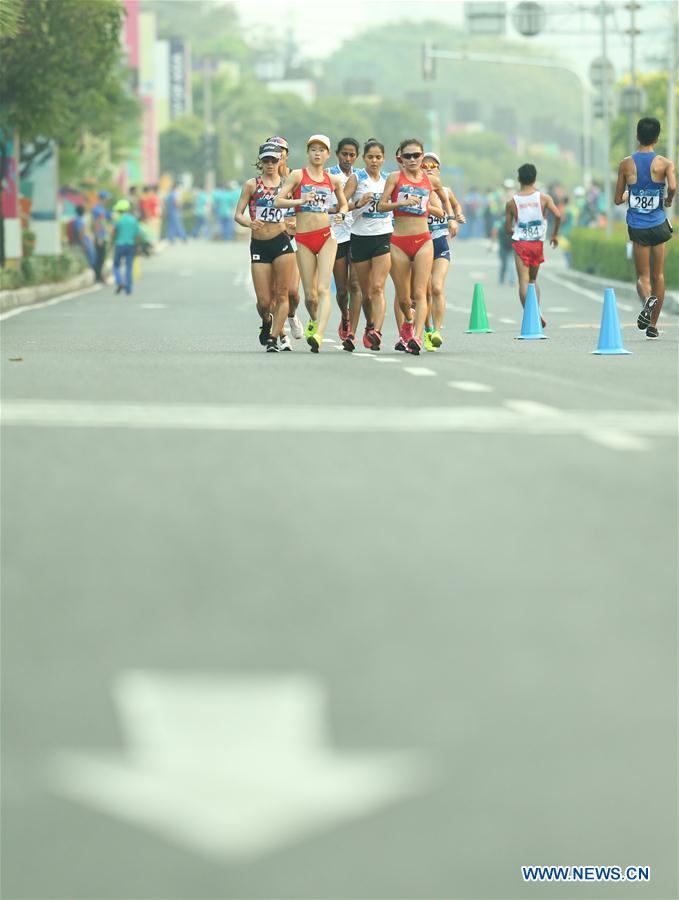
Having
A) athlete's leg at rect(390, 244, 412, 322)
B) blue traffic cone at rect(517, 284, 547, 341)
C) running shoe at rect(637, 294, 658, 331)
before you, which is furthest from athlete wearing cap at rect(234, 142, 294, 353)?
blue traffic cone at rect(517, 284, 547, 341)

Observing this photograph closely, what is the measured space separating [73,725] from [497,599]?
2157 millimetres

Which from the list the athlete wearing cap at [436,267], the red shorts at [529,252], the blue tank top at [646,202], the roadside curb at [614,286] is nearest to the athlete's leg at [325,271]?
the athlete wearing cap at [436,267]

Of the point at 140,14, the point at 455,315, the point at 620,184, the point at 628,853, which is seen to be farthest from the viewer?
the point at 140,14

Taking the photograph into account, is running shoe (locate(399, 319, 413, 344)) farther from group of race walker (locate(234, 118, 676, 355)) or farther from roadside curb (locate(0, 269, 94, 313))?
roadside curb (locate(0, 269, 94, 313))

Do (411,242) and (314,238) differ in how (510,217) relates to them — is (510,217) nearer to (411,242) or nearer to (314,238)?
(411,242)

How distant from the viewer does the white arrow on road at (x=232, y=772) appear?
5.65m

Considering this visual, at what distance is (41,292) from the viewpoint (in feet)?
130

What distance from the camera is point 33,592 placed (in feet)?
28.7

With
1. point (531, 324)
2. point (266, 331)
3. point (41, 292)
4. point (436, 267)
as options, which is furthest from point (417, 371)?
point (41, 292)

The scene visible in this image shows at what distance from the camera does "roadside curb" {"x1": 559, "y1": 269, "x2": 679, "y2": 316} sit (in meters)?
33.2

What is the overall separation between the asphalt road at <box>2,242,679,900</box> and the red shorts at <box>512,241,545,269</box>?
11281 millimetres

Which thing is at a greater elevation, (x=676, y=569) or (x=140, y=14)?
(x=140, y=14)

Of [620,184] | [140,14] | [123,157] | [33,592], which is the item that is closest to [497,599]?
[33,592]

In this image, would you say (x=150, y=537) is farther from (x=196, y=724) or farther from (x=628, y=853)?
(x=628, y=853)
